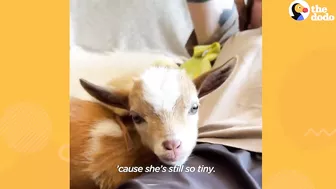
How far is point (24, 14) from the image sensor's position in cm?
53

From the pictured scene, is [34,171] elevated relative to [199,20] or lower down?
lower down

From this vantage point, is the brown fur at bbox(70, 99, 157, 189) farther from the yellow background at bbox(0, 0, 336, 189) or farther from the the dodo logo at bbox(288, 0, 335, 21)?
the the dodo logo at bbox(288, 0, 335, 21)

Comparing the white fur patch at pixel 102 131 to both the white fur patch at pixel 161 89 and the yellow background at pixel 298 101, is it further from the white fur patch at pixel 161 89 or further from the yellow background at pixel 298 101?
the yellow background at pixel 298 101

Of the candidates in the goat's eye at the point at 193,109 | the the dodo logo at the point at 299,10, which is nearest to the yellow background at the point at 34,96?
the goat's eye at the point at 193,109

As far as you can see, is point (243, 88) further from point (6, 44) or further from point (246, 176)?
point (6, 44)

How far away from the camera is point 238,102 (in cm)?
61

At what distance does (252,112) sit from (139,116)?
0.43 ft

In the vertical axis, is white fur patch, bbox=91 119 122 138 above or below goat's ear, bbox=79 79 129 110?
below

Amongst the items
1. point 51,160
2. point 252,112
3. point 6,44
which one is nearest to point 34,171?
point 51,160

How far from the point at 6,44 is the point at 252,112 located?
0.26m

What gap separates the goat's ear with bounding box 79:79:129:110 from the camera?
54 centimetres

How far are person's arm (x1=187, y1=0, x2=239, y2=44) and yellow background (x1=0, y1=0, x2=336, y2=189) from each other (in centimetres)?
7

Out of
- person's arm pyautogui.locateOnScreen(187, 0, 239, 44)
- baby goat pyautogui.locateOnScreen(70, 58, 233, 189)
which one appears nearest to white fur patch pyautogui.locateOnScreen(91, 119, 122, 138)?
baby goat pyautogui.locateOnScreen(70, 58, 233, 189)

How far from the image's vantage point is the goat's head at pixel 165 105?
0.52m
